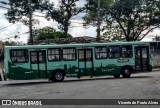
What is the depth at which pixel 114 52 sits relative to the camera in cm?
3178

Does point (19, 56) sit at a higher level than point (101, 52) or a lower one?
lower

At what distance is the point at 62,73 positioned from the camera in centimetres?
3020

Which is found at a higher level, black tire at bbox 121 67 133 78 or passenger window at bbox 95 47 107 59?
passenger window at bbox 95 47 107 59

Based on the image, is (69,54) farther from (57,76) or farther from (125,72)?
(125,72)

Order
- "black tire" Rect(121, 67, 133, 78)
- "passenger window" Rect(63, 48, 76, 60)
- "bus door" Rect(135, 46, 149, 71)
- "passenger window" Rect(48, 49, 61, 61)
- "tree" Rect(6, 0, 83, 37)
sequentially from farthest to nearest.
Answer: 1. "tree" Rect(6, 0, 83, 37)
2. "bus door" Rect(135, 46, 149, 71)
3. "black tire" Rect(121, 67, 133, 78)
4. "passenger window" Rect(63, 48, 76, 60)
5. "passenger window" Rect(48, 49, 61, 61)

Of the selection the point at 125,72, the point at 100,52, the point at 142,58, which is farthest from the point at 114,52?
the point at 142,58

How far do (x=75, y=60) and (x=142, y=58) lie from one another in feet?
17.9

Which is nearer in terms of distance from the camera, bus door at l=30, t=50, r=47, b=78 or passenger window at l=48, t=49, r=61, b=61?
bus door at l=30, t=50, r=47, b=78

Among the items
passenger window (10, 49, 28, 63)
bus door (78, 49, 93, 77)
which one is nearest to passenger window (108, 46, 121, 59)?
bus door (78, 49, 93, 77)

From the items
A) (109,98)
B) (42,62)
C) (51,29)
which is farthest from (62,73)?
(51,29)

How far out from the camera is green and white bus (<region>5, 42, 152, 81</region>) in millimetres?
28609

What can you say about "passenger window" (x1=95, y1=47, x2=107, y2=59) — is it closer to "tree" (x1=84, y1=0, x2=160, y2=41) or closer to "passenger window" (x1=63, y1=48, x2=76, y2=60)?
"passenger window" (x1=63, y1=48, x2=76, y2=60)

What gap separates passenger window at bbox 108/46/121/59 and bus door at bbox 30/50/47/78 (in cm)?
514

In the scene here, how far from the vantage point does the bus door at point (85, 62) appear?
30500 mm
